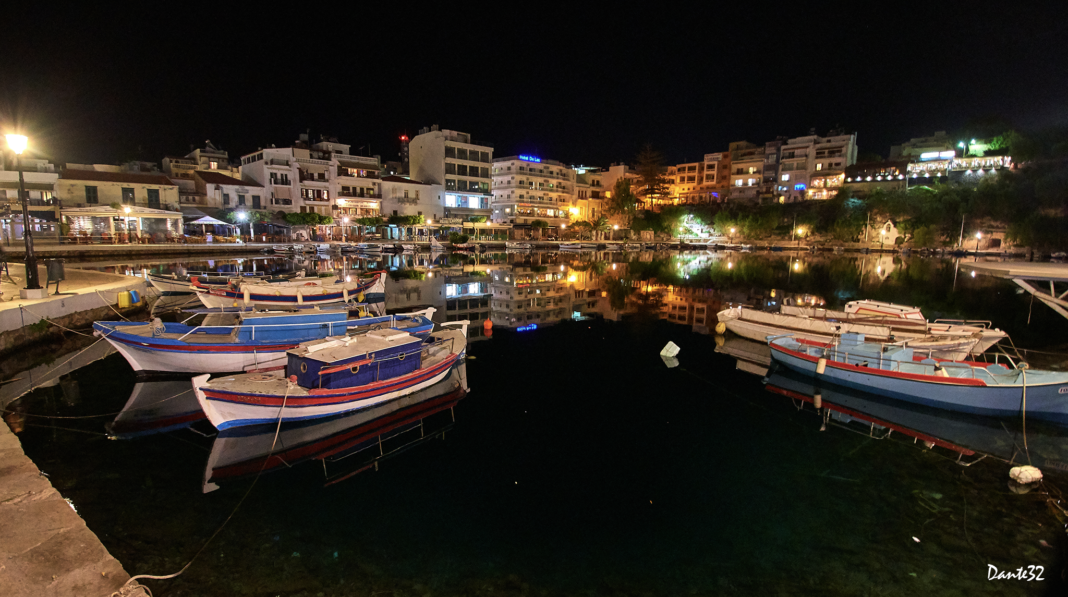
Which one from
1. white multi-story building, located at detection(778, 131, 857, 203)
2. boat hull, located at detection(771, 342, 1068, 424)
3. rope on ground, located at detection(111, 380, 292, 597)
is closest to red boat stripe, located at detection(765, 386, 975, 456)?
boat hull, located at detection(771, 342, 1068, 424)

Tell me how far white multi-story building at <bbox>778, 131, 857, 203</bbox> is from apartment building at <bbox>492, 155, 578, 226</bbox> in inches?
1798

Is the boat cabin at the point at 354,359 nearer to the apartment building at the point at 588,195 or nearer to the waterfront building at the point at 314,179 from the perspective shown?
the waterfront building at the point at 314,179

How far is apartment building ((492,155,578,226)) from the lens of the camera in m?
89.2

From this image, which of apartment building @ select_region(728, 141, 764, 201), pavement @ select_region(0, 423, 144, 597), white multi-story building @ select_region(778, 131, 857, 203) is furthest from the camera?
apartment building @ select_region(728, 141, 764, 201)

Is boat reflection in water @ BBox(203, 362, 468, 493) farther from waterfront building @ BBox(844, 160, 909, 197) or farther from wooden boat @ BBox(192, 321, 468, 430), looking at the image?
waterfront building @ BBox(844, 160, 909, 197)

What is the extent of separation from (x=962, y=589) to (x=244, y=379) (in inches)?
532

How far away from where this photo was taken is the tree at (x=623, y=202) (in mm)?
98750

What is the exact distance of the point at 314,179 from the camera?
218ft

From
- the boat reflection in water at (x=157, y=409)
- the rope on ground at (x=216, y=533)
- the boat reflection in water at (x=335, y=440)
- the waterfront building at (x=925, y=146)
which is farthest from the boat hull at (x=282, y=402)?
the waterfront building at (x=925, y=146)

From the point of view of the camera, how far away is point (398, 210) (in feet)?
238

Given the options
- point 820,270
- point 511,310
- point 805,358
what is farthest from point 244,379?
point 820,270

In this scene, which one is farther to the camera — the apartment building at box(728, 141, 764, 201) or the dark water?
the apartment building at box(728, 141, 764, 201)

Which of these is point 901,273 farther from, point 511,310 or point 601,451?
point 601,451

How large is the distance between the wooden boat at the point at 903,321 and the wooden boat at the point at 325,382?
55.4 feet
